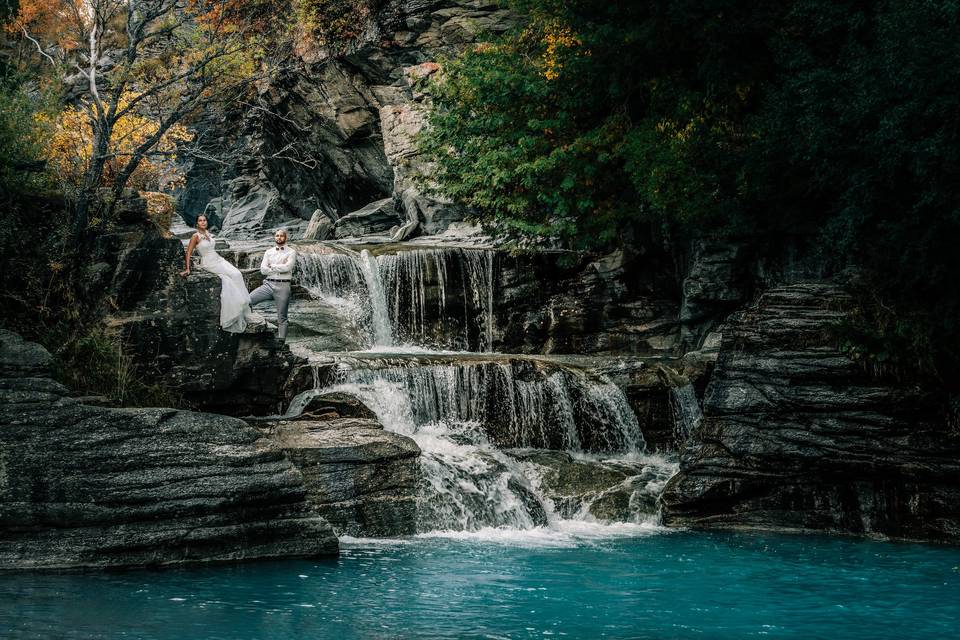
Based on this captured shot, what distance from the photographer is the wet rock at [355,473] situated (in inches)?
468

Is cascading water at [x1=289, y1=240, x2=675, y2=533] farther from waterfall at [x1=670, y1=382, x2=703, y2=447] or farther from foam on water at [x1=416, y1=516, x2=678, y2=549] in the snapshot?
waterfall at [x1=670, y1=382, x2=703, y2=447]

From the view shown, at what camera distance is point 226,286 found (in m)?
14.0

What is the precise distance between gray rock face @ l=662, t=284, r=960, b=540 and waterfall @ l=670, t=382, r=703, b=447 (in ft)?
9.42

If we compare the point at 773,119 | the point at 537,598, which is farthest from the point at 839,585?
the point at 773,119

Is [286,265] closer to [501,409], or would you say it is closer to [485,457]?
[501,409]

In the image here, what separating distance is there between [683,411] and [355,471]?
6.91 m

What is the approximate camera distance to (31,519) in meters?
9.36

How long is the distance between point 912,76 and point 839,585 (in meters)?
6.48

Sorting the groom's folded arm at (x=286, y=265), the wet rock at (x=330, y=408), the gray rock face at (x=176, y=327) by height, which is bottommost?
the wet rock at (x=330, y=408)

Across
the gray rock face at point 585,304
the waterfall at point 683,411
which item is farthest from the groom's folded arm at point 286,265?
the gray rock face at point 585,304

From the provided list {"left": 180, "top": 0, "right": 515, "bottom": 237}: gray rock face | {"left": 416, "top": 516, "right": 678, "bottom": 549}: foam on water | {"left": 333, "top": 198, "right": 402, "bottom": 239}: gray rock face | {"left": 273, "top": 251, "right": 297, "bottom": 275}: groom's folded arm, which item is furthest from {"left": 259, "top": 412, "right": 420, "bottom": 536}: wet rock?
{"left": 333, "top": 198, "right": 402, "bottom": 239}: gray rock face

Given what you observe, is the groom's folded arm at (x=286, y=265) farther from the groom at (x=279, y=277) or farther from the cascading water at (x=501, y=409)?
the cascading water at (x=501, y=409)

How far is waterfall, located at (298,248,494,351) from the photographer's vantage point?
21094 mm

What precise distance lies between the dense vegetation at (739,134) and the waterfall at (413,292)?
1454 mm
